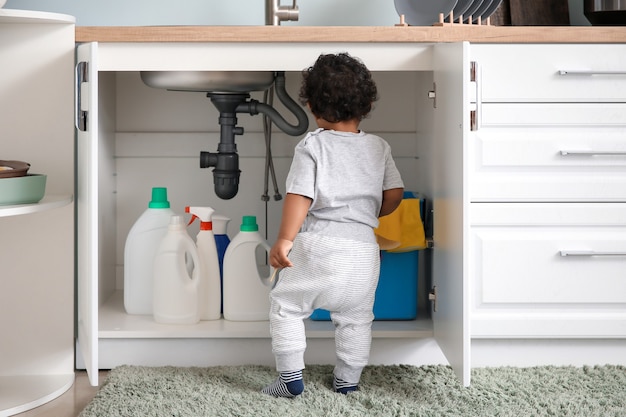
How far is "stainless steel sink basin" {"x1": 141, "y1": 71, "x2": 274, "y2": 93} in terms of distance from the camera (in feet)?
6.45

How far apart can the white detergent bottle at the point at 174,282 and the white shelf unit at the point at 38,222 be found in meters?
0.22

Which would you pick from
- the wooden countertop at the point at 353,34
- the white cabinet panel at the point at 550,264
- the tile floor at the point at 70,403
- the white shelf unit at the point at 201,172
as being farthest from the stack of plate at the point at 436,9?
the tile floor at the point at 70,403

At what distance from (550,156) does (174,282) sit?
0.92 m

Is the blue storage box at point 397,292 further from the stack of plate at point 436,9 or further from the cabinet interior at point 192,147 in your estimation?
the stack of plate at point 436,9

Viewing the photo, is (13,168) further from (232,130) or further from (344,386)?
(344,386)

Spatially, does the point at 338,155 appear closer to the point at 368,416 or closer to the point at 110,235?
the point at 368,416

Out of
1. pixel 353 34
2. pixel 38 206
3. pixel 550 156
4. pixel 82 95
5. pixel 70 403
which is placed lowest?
pixel 70 403

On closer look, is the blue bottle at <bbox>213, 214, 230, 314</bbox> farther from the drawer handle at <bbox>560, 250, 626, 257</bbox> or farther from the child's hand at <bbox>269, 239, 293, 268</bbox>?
the drawer handle at <bbox>560, 250, 626, 257</bbox>

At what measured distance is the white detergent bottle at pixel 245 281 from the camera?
2.02 meters

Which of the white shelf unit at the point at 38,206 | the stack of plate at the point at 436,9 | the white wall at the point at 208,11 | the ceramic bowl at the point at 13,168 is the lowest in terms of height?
the white shelf unit at the point at 38,206

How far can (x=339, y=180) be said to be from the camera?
5.57 ft

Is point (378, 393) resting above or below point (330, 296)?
below

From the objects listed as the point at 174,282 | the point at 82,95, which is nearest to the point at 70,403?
the point at 174,282

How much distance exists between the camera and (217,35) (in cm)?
181
